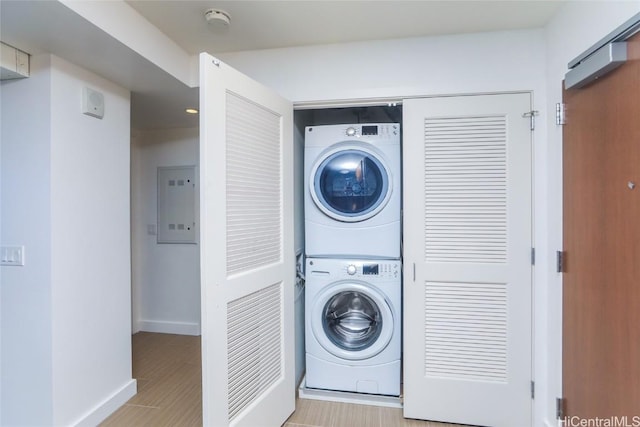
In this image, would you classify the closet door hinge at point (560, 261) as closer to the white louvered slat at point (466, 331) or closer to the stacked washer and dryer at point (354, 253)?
the white louvered slat at point (466, 331)

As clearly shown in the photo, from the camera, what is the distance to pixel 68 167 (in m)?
1.80

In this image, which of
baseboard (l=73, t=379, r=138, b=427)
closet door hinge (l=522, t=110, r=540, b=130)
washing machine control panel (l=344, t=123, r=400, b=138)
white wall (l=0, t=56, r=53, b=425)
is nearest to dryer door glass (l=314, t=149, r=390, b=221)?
washing machine control panel (l=344, t=123, r=400, b=138)

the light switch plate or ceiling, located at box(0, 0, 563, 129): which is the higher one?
ceiling, located at box(0, 0, 563, 129)

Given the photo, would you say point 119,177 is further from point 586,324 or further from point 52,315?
point 586,324

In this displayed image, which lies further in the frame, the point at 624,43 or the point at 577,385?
the point at 577,385

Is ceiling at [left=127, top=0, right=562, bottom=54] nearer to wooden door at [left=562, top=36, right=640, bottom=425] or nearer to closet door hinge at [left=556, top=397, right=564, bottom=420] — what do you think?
wooden door at [left=562, top=36, right=640, bottom=425]

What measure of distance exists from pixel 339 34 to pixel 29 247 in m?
2.09

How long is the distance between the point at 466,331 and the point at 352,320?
760 mm

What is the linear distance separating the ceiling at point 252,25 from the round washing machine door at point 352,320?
159cm

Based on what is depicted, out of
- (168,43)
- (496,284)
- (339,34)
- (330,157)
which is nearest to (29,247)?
(168,43)

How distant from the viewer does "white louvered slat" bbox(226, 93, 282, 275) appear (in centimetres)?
156

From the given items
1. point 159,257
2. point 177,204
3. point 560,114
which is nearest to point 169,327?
point 159,257

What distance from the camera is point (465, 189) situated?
195 centimetres

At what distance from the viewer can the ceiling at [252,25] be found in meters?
1.49
